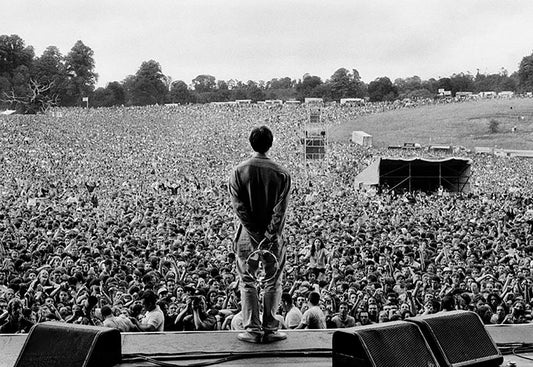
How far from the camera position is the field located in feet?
188

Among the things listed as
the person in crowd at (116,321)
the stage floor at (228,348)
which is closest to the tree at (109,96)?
the person in crowd at (116,321)

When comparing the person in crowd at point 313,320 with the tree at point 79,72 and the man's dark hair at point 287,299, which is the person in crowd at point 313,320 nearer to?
the man's dark hair at point 287,299

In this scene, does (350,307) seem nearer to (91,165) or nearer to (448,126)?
(91,165)

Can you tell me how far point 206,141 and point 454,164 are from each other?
23.8 metres

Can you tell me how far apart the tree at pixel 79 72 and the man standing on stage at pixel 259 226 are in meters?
86.9

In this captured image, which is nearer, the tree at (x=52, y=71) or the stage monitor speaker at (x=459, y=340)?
the stage monitor speaker at (x=459, y=340)

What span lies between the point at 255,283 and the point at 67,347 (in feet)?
3.88

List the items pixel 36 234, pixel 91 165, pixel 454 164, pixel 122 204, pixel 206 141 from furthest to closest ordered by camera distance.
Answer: pixel 206 141, pixel 91 165, pixel 454 164, pixel 122 204, pixel 36 234

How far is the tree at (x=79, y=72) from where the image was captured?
88.6 meters

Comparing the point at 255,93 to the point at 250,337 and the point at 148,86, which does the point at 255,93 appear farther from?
the point at 250,337

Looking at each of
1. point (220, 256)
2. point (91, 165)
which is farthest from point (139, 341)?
point (91, 165)

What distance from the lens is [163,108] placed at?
224 feet

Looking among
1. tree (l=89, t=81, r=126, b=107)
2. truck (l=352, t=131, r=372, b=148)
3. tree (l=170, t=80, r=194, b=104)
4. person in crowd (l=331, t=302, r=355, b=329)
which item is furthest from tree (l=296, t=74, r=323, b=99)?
person in crowd (l=331, t=302, r=355, b=329)

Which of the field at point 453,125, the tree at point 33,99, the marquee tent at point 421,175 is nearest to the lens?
the marquee tent at point 421,175
